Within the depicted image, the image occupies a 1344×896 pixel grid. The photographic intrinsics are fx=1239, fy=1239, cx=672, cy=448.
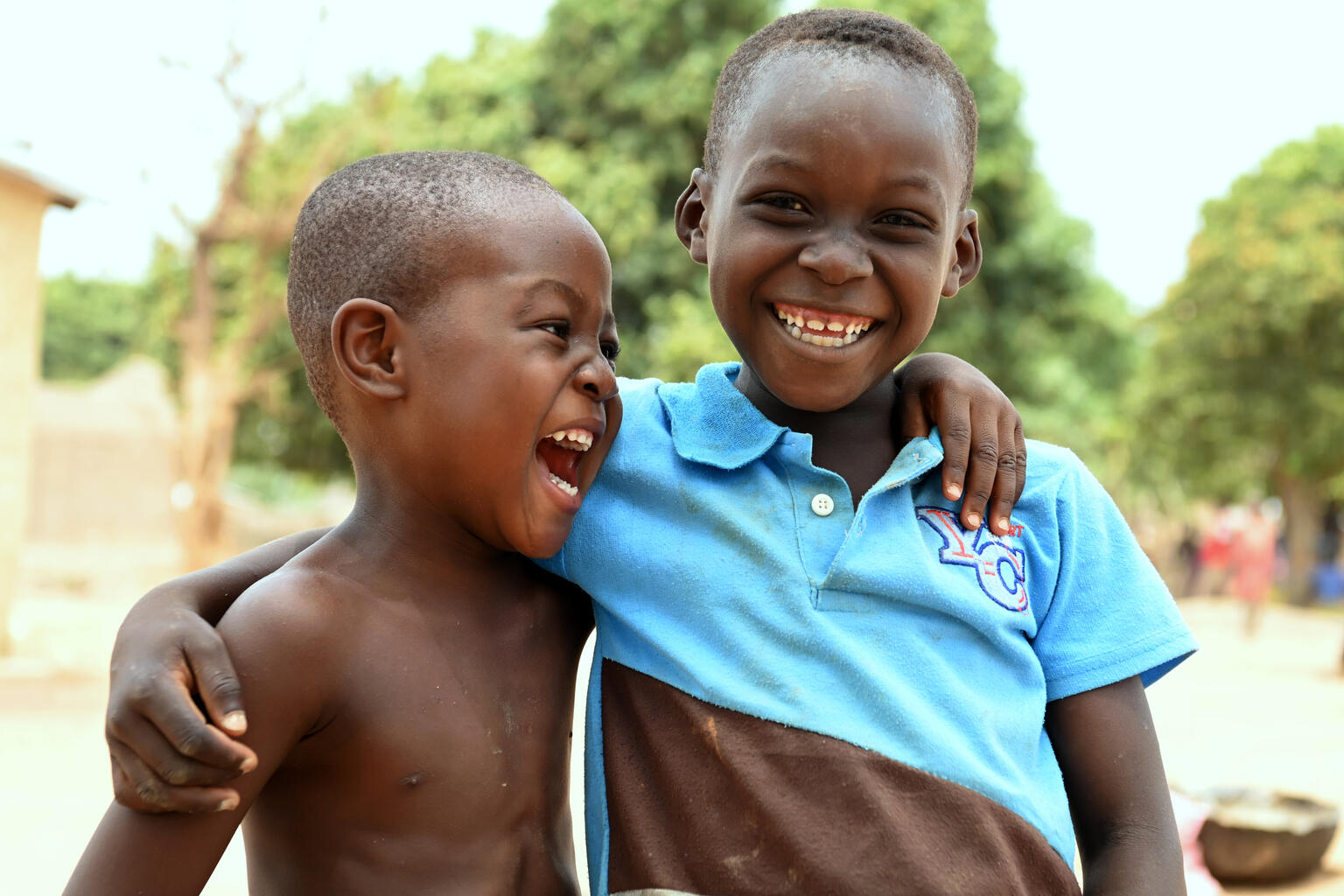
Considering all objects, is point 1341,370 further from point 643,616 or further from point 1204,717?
point 643,616

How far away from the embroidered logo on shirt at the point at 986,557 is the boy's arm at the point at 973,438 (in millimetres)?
18

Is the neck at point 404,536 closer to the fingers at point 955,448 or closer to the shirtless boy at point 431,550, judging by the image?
the shirtless boy at point 431,550

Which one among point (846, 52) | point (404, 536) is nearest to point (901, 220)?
point (846, 52)

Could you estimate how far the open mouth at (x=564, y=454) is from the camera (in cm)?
167

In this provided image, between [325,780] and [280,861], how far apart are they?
0.13 m

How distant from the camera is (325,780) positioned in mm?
1499

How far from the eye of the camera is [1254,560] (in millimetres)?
17203

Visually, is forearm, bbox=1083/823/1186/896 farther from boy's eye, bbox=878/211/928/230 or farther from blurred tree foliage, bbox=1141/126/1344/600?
blurred tree foliage, bbox=1141/126/1344/600

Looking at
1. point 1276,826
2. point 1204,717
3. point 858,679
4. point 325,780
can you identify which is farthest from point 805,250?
point 1204,717

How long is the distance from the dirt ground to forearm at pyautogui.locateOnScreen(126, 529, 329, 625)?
3763 mm

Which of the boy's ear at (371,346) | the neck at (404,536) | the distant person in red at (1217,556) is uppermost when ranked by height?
the boy's ear at (371,346)

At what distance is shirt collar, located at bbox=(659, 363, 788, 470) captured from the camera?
68.0 inches

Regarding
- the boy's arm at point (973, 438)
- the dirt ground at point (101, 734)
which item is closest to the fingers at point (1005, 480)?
the boy's arm at point (973, 438)

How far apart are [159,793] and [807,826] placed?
74 centimetres
